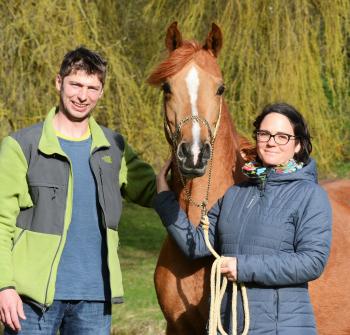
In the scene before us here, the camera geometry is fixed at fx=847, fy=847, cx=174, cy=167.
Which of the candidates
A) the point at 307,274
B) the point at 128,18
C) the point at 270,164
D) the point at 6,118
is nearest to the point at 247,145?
the point at 270,164

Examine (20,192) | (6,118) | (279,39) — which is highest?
(279,39)

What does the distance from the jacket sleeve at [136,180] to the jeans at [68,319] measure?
631mm

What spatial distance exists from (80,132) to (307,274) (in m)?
1.21

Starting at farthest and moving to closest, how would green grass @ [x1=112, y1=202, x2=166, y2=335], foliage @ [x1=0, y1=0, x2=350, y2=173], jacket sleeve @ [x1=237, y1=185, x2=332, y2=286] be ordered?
foliage @ [x1=0, y1=0, x2=350, y2=173] < green grass @ [x1=112, y1=202, x2=166, y2=335] < jacket sleeve @ [x1=237, y1=185, x2=332, y2=286]

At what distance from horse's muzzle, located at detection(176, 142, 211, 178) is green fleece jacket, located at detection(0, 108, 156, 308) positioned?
355 mm

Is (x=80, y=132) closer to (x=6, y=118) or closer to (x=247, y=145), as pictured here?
(x=247, y=145)

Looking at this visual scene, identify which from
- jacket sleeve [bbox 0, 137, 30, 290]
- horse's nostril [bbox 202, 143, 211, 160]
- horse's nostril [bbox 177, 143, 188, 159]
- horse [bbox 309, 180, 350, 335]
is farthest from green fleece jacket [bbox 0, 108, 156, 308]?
horse [bbox 309, 180, 350, 335]

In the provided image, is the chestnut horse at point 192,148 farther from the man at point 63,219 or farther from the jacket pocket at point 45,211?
the jacket pocket at point 45,211

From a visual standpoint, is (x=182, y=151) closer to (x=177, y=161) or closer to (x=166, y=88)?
(x=177, y=161)

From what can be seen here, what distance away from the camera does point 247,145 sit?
4352 mm

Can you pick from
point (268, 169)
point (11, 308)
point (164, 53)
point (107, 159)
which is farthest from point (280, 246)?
point (164, 53)

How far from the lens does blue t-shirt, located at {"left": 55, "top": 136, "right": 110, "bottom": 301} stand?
3.70 meters

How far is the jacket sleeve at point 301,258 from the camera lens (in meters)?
3.33

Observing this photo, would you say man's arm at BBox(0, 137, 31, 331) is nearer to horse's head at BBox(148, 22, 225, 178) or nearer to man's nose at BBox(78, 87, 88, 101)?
man's nose at BBox(78, 87, 88, 101)
